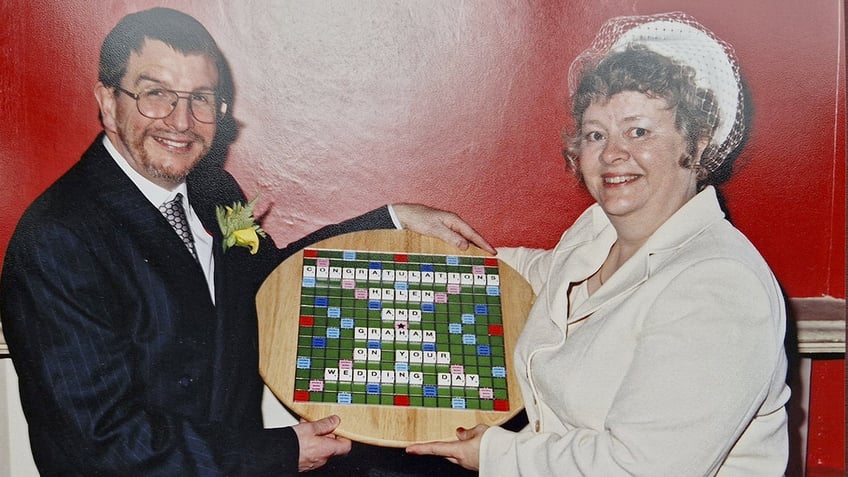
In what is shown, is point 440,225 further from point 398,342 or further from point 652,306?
point 652,306

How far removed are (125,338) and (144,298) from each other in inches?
4.1

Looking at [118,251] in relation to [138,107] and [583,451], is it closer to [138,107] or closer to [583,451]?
[138,107]

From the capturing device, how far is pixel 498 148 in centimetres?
247

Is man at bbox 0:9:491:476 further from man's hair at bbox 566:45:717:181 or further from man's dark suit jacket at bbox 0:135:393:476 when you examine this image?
man's hair at bbox 566:45:717:181

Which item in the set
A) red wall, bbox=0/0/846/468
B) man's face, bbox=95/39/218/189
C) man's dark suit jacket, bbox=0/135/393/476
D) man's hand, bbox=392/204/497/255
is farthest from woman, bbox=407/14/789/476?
man's face, bbox=95/39/218/189

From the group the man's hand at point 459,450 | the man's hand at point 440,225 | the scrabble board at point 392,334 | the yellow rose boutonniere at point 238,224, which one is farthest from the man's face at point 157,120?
the man's hand at point 459,450

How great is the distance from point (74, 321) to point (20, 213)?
39 cm

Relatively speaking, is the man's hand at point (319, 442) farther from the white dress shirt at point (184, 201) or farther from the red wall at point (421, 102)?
the red wall at point (421, 102)

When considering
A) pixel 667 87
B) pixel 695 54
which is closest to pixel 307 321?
pixel 667 87

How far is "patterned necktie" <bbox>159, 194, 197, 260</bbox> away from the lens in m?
2.32

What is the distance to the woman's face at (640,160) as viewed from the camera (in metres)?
2.16

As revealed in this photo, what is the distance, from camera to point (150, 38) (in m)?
2.27

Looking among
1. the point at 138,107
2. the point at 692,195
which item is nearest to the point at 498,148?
the point at 692,195

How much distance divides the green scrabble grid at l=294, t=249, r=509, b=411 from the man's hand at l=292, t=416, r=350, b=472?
59 millimetres
